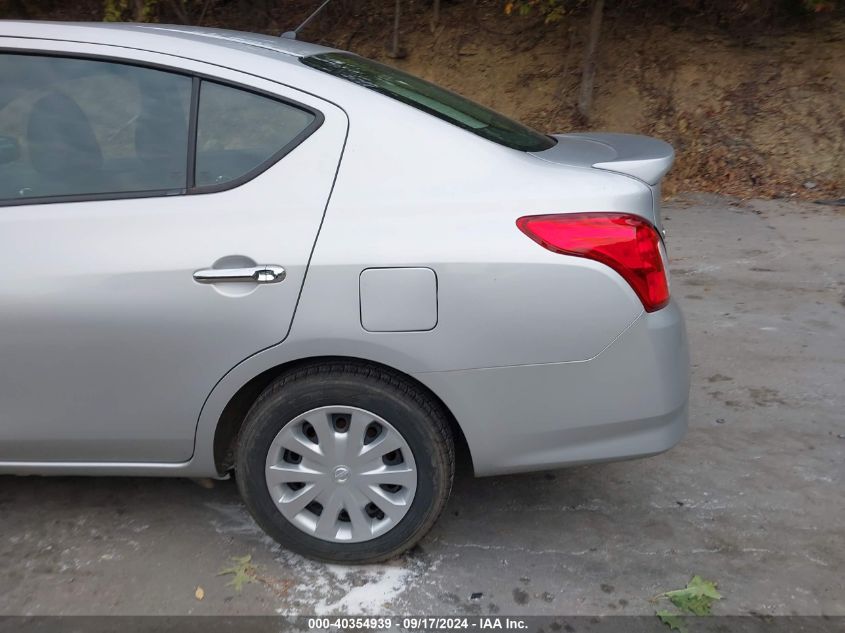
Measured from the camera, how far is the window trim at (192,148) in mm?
2641

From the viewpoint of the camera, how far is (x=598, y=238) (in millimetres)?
2520

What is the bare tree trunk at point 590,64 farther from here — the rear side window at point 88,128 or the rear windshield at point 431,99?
the rear side window at point 88,128

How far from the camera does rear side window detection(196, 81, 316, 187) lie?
2.66m

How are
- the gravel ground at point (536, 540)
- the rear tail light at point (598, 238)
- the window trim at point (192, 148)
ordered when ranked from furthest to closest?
the gravel ground at point (536, 540), the window trim at point (192, 148), the rear tail light at point (598, 238)

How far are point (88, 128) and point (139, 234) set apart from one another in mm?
474

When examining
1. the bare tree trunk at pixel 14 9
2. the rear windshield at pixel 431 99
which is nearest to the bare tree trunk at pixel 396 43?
the bare tree trunk at pixel 14 9

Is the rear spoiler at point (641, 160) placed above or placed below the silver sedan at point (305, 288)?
above

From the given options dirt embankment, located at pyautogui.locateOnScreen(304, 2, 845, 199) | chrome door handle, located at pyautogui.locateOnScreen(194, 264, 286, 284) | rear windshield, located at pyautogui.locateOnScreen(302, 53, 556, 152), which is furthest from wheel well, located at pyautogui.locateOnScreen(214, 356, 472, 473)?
dirt embankment, located at pyautogui.locateOnScreen(304, 2, 845, 199)

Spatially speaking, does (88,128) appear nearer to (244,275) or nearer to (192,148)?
(192,148)

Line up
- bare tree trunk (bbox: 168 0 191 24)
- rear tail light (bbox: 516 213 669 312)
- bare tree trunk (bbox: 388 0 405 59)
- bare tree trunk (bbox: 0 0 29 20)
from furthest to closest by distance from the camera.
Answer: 1. bare tree trunk (bbox: 388 0 405 59)
2. bare tree trunk (bbox: 0 0 29 20)
3. bare tree trunk (bbox: 168 0 191 24)
4. rear tail light (bbox: 516 213 669 312)

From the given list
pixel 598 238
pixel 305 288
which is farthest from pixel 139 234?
pixel 598 238

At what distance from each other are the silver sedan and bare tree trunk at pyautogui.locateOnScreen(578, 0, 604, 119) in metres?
6.35

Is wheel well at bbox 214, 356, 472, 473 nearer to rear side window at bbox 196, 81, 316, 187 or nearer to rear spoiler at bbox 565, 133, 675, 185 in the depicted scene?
rear side window at bbox 196, 81, 316, 187

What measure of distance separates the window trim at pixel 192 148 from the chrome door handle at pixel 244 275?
272mm
